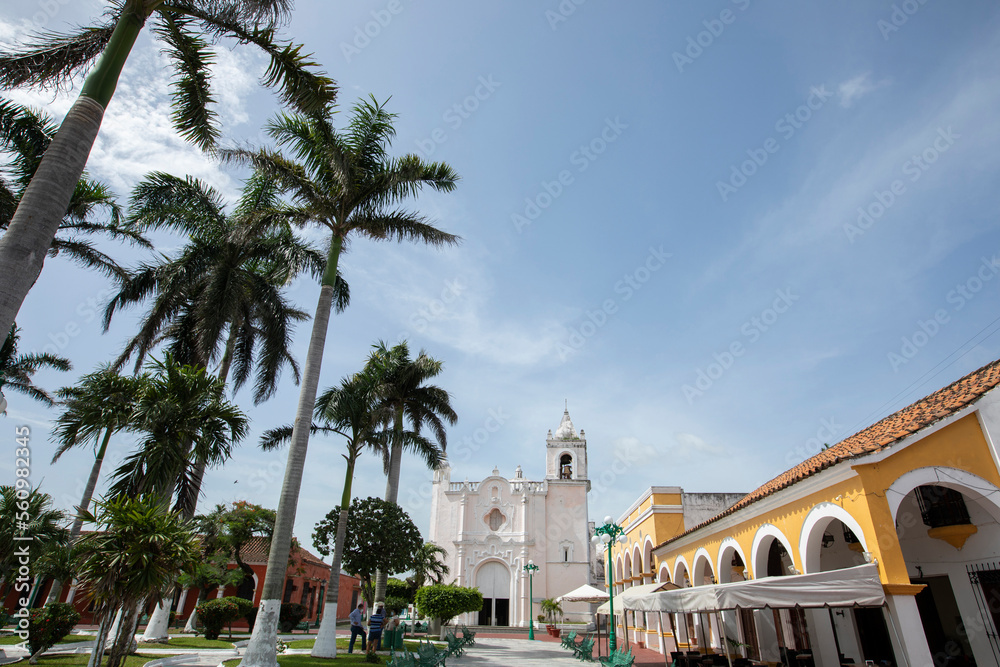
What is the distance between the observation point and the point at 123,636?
8.77 metres

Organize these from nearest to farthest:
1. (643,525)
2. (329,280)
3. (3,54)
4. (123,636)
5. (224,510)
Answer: (3,54)
(123,636)
(329,280)
(643,525)
(224,510)

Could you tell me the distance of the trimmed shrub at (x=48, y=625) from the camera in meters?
11.3

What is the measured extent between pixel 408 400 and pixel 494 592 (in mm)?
21594

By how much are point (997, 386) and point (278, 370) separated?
17.5 meters

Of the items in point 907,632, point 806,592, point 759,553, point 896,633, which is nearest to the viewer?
point 907,632

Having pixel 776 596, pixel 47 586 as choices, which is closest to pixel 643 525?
pixel 776 596

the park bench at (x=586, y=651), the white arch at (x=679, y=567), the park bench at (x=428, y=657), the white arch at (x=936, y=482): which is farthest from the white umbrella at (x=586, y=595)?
the white arch at (x=936, y=482)

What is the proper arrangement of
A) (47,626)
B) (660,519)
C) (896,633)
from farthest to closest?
(660,519) → (47,626) → (896,633)

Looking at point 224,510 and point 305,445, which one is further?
point 224,510

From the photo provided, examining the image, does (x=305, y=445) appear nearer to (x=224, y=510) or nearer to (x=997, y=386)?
(x=997, y=386)

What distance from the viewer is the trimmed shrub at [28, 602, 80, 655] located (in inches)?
444

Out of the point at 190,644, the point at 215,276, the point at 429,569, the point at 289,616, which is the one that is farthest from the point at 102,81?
the point at 429,569

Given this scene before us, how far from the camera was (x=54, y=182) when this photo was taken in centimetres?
624

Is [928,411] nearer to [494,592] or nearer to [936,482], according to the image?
[936,482]
